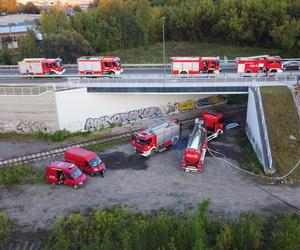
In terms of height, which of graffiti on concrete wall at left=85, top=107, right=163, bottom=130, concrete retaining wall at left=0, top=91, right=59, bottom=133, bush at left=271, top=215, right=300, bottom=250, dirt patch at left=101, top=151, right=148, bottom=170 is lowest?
dirt patch at left=101, top=151, right=148, bottom=170

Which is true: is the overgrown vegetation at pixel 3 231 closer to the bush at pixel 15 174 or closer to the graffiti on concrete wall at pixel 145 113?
the bush at pixel 15 174

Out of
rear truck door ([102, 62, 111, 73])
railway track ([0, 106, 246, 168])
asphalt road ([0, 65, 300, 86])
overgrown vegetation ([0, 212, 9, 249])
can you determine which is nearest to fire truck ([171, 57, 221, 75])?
asphalt road ([0, 65, 300, 86])

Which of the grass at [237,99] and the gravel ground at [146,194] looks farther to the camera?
the grass at [237,99]

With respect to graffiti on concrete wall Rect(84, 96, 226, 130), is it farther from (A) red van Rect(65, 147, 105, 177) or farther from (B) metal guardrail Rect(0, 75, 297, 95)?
(A) red van Rect(65, 147, 105, 177)

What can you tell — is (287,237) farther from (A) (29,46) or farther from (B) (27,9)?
(B) (27,9)

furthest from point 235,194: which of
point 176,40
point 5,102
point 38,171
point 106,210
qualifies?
point 176,40

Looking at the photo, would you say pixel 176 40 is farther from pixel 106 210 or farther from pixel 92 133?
pixel 106 210

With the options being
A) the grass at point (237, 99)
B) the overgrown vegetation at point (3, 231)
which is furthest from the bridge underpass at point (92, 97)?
the overgrown vegetation at point (3, 231)
